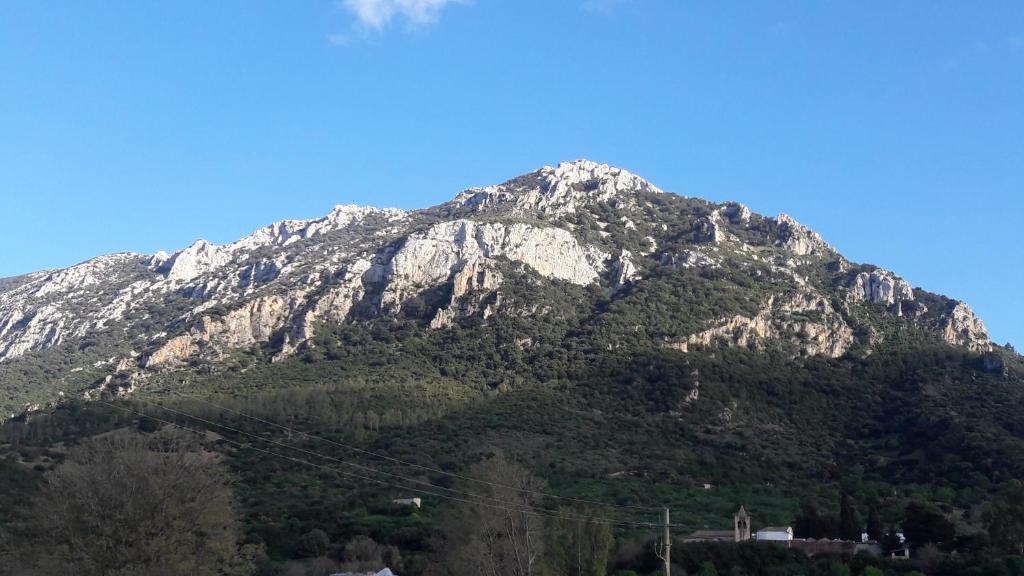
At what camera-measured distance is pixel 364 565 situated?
46625 millimetres

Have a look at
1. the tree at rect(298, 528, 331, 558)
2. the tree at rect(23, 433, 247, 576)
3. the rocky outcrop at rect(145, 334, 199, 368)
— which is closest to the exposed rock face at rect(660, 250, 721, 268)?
the rocky outcrop at rect(145, 334, 199, 368)

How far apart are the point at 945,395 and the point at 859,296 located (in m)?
30.3

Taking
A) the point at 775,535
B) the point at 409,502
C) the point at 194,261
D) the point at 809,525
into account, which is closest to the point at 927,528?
the point at 809,525

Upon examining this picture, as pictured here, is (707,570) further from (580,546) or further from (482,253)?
(482,253)

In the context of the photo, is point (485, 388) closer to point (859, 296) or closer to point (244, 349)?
point (244, 349)

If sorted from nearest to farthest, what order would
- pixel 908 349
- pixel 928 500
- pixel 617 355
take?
pixel 928 500 → pixel 617 355 → pixel 908 349

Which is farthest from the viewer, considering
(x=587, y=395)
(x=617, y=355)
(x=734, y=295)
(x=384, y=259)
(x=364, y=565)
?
(x=384, y=259)

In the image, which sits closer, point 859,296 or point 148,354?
point 148,354

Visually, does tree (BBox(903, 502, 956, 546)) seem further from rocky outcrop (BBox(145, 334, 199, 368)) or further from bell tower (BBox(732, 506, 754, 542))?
rocky outcrop (BBox(145, 334, 199, 368))

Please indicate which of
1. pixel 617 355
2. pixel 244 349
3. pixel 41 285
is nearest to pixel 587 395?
pixel 617 355

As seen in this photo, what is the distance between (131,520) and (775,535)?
3935cm

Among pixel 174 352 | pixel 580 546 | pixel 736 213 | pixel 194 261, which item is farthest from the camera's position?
pixel 194 261

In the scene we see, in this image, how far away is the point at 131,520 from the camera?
88.3ft

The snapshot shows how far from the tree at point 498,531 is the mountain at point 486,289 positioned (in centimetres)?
6419
